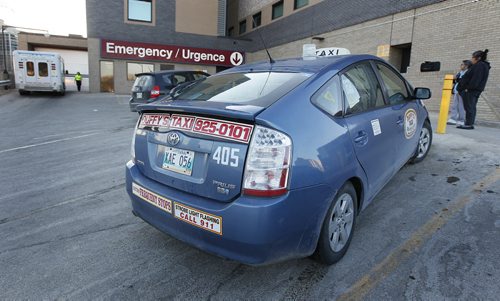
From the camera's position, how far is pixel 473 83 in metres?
7.60

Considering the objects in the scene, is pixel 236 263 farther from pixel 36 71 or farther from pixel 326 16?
pixel 36 71

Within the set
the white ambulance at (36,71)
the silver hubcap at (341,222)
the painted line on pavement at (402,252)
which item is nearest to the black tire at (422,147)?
the painted line on pavement at (402,252)

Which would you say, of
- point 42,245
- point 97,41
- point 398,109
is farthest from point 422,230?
point 97,41

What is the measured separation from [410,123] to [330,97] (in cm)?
182

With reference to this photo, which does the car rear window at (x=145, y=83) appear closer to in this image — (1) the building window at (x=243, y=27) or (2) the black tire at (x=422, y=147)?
(2) the black tire at (x=422, y=147)

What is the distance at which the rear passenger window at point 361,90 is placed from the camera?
281cm

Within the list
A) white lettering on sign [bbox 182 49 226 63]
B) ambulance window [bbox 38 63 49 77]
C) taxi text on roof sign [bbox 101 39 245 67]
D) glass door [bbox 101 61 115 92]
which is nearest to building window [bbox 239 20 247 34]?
taxi text on roof sign [bbox 101 39 245 67]

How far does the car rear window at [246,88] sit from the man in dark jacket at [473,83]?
667 centimetres

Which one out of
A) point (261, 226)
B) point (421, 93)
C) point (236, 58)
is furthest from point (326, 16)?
point (261, 226)

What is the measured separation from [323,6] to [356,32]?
339 centimetres

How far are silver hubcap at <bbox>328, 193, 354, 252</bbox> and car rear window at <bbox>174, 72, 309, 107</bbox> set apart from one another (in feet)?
3.00

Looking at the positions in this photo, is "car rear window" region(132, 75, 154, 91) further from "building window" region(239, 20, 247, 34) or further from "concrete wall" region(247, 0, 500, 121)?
"building window" region(239, 20, 247, 34)

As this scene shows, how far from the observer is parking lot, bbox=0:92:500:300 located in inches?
93.9

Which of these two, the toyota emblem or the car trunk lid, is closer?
the car trunk lid
